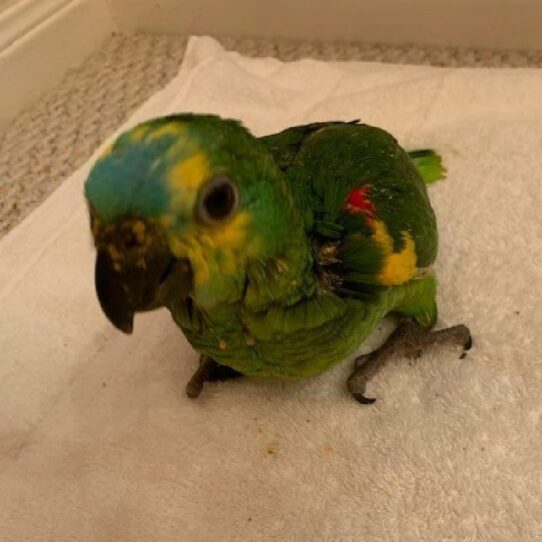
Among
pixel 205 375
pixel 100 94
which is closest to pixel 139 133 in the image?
pixel 205 375

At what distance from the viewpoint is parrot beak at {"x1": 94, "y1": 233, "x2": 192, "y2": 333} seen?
20.5 inches

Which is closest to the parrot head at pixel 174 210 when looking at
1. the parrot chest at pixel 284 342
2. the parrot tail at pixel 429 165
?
the parrot chest at pixel 284 342

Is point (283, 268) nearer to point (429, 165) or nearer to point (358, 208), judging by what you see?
point (358, 208)

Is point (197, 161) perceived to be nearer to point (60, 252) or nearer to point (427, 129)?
point (60, 252)

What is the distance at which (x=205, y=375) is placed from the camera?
856 mm

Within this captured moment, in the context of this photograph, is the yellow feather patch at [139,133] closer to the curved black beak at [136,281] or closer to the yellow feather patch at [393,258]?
the curved black beak at [136,281]

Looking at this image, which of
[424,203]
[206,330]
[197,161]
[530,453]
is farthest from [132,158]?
[530,453]

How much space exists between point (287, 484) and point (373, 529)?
0.32 feet

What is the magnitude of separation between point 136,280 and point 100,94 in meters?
0.91

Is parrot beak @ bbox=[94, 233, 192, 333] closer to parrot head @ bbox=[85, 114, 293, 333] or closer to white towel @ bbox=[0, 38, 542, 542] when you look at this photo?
parrot head @ bbox=[85, 114, 293, 333]

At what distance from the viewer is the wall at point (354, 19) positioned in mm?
1297

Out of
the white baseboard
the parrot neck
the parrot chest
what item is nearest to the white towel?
the parrot chest

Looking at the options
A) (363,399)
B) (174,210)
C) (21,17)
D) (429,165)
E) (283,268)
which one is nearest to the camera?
(174,210)

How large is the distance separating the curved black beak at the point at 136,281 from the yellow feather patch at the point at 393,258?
22 centimetres
